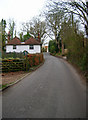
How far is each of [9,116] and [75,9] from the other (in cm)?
A: 1462

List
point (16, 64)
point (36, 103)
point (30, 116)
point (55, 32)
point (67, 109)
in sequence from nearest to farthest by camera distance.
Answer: point (30, 116)
point (67, 109)
point (36, 103)
point (16, 64)
point (55, 32)

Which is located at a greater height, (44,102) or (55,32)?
(55,32)

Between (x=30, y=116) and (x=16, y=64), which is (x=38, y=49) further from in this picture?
(x=30, y=116)

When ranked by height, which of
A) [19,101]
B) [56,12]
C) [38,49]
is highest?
[56,12]

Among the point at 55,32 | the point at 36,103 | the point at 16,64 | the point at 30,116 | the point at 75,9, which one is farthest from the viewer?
the point at 55,32

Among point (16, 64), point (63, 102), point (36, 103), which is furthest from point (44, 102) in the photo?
point (16, 64)

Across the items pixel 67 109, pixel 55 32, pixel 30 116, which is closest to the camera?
pixel 30 116

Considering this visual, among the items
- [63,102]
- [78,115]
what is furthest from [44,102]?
[78,115]

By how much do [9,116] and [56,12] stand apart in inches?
570

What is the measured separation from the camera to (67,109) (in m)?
4.45

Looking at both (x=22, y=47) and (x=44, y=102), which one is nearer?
(x=44, y=102)

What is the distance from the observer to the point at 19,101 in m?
5.32

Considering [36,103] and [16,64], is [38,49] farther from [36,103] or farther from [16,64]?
[36,103]

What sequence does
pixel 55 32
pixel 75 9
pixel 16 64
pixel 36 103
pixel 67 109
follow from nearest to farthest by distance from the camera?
1. pixel 67 109
2. pixel 36 103
3. pixel 16 64
4. pixel 75 9
5. pixel 55 32
